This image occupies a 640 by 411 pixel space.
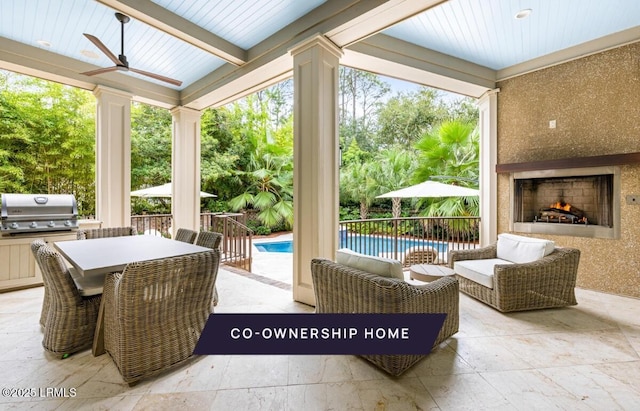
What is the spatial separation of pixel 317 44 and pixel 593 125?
11.8ft

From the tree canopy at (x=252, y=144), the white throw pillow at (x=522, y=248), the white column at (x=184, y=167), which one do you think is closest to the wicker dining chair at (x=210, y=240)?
the white column at (x=184, y=167)

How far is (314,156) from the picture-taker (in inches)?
115

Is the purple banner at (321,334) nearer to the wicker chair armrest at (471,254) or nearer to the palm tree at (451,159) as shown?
the wicker chair armrest at (471,254)

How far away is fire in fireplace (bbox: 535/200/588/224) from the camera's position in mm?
3752

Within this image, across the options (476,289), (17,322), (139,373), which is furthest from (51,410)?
(476,289)

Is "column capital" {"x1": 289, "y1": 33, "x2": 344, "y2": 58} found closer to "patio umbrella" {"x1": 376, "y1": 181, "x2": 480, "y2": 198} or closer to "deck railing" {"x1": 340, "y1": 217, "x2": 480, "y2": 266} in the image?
"deck railing" {"x1": 340, "y1": 217, "x2": 480, "y2": 266}

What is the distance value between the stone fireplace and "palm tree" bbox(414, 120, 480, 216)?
190 centimetres

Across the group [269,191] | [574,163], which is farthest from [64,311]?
[269,191]

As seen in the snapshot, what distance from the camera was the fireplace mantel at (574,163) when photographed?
3.21 meters

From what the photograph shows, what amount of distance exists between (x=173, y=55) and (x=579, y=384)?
17.0 feet

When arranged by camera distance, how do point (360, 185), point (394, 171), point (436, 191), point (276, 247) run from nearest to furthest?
1. point (436, 191)
2. point (276, 247)
3. point (394, 171)
4. point (360, 185)

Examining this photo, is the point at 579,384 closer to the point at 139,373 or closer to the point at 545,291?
the point at 545,291

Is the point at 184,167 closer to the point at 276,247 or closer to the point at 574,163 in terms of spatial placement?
the point at 276,247

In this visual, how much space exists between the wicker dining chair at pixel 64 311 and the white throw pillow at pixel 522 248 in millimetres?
4078
